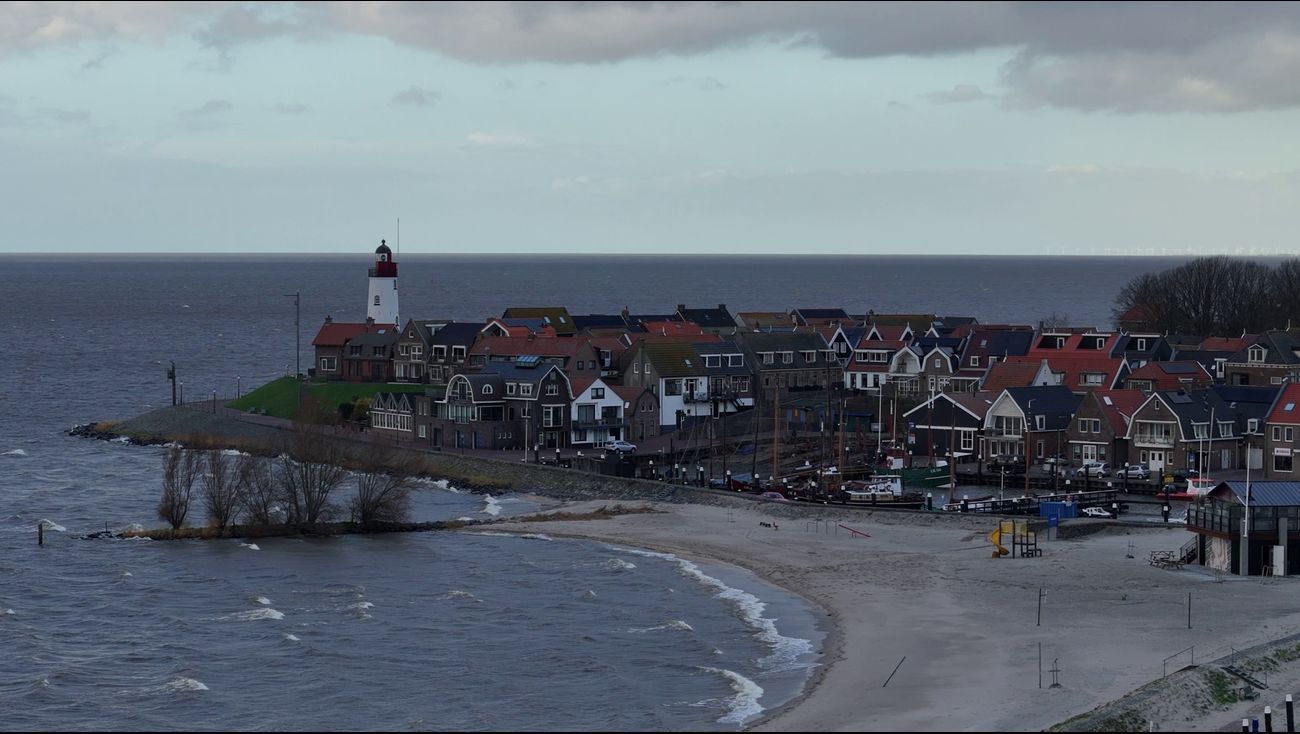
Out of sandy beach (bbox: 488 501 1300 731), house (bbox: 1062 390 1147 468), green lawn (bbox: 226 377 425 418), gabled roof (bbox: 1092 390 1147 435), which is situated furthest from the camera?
green lawn (bbox: 226 377 425 418)

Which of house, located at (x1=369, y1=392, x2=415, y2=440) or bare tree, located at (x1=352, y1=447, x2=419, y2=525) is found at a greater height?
house, located at (x1=369, y1=392, x2=415, y2=440)

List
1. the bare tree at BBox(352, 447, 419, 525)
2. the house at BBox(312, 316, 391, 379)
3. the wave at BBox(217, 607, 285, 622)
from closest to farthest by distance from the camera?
the wave at BBox(217, 607, 285, 622), the bare tree at BBox(352, 447, 419, 525), the house at BBox(312, 316, 391, 379)

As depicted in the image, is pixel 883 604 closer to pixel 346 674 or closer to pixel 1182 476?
pixel 346 674

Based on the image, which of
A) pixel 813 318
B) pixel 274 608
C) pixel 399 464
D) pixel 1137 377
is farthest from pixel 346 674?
pixel 813 318

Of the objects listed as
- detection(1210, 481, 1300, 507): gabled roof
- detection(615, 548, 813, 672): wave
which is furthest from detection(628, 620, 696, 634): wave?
detection(1210, 481, 1300, 507): gabled roof

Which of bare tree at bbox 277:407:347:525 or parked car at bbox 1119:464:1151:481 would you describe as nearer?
bare tree at bbox 277:407:347:525

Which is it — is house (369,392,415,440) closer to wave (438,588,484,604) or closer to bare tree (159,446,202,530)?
bare tree (159,446,202,530)

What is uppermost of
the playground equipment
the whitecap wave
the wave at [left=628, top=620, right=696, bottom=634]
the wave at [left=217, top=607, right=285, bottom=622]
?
the playground equipment
